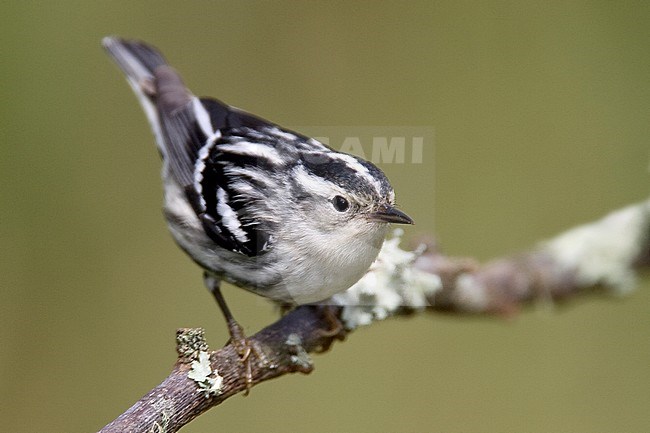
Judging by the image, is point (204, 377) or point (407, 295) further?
point (407, 295)

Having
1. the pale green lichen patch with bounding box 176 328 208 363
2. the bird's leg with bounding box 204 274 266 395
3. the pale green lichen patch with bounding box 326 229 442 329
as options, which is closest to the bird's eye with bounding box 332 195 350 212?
the pale green lichen patch with bounding box 326 229 442 329

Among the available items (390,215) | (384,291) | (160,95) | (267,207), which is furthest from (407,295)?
(160,95)

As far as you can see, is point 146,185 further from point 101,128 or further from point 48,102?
point 48,102

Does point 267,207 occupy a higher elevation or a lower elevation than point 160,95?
lower

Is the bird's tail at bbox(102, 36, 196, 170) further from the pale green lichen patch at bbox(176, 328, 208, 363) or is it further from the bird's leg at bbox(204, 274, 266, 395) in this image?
the pale green lichen patch at bbox(176, 328, 208, 363)

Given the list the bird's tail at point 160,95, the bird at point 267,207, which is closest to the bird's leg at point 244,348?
the bird at point 267,207

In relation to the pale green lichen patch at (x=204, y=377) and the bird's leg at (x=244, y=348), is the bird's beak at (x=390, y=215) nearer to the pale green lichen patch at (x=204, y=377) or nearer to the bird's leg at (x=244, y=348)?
the bird's leg at (x=244, y=348)

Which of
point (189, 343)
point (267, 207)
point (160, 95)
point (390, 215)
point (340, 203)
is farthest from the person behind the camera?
point (160, 95)

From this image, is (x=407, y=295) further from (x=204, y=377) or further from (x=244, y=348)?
(x=204, y=377)
